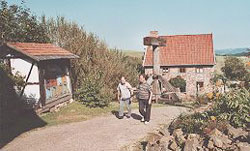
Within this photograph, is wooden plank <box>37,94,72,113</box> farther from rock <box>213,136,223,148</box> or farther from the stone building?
the stone building

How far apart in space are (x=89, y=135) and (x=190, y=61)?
27.5 metres

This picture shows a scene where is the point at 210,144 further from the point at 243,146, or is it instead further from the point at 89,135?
the point at 89,135

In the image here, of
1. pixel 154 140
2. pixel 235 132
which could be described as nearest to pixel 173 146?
pixel 154 140

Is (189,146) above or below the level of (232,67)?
below

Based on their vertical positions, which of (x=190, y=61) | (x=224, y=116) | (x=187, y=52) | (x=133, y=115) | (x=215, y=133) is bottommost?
(x=133, y=115)

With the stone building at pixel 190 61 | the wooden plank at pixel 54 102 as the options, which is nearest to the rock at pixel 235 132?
the wooden plank at pixel 54 102

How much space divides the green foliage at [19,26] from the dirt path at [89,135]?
28.7ft

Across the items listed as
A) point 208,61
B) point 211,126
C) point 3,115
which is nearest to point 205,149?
point 211,126

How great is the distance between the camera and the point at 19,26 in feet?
55.1

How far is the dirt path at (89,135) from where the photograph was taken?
7.11m

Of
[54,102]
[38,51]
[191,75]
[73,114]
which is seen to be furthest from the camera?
[191,75]

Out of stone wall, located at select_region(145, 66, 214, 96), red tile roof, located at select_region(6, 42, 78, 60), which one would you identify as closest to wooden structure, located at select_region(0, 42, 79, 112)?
red tile roof, located at select_region(6, 42, 78, 60)

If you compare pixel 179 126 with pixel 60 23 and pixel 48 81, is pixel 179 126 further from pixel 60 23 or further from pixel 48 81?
pixel 60 23

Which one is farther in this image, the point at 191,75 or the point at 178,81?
the point at 191,75
